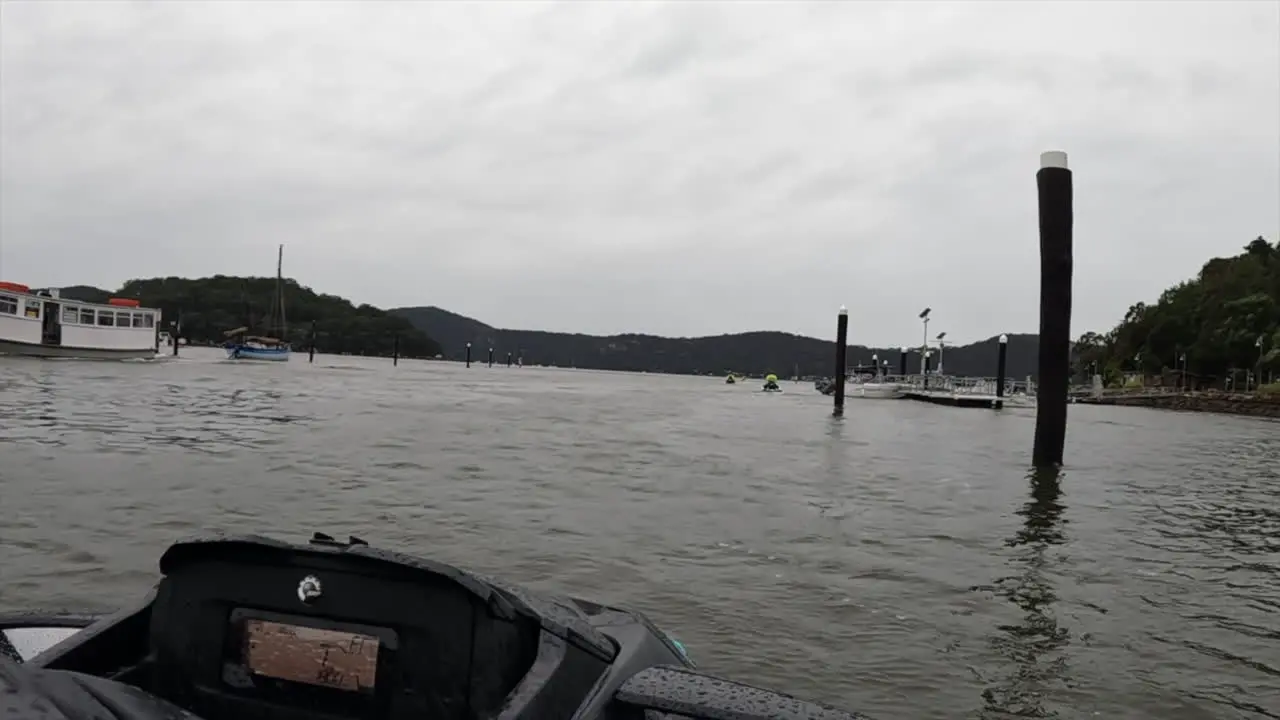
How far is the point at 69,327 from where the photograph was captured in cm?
5131

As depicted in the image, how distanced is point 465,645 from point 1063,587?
7.30m

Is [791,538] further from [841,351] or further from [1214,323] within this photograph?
[1214,323]

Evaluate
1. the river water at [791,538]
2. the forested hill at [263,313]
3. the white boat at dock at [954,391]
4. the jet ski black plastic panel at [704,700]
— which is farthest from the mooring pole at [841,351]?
the forested hill at [263,313]

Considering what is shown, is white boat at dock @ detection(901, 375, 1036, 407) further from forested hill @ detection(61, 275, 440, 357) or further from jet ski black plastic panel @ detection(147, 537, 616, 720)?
forested hill @ detection(61, 275, 440, 357)

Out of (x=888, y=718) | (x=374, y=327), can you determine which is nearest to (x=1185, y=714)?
(x=888, y=718)

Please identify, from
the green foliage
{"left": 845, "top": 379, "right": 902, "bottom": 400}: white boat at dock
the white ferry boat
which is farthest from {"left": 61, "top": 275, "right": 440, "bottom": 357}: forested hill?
the green foliage

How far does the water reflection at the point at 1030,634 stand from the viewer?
5.27 meters

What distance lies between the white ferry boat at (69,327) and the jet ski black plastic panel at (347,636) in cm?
5551

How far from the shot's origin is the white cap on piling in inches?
719

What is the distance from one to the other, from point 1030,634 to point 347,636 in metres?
5.72

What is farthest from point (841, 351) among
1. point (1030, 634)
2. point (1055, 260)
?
Answer: point (1030, 634)

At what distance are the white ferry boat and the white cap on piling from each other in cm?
5124

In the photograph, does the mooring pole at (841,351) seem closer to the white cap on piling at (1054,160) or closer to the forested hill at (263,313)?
the white cap on piling at (1054,160)

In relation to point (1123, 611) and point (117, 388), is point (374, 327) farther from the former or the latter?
point (1123, 611)
